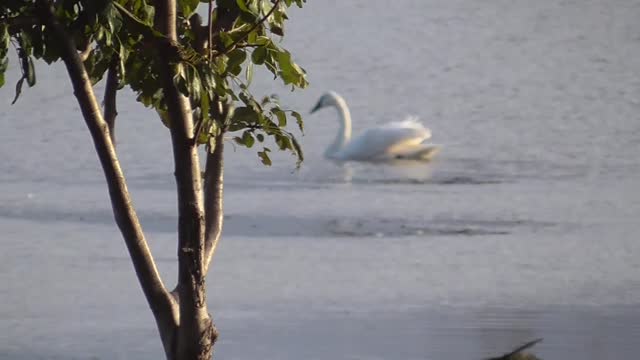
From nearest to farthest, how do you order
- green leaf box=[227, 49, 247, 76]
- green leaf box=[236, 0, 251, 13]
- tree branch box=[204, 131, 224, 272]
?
green leaf box=[236, 0, 251, 13] < green leaf box=[227, 49, 247, 76] < tree branch box=[204, 131, 224, 272]

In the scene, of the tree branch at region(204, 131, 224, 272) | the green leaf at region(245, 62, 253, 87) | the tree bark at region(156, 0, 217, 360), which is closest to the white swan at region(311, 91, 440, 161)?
the tree branch at region(204, 131, 224, 272)

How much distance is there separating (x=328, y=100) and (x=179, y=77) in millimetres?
12451

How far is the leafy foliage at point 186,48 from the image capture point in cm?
432

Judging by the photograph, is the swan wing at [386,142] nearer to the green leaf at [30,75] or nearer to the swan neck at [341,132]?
the swan neck at [341,132]

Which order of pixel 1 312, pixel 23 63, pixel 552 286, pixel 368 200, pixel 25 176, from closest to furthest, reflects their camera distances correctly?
pixel 23 63 < pixel 1 312 < pixel 552 286 < pixel 368 200 < pixel 25 176

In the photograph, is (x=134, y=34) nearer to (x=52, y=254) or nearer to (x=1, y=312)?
(x=1, y=312)

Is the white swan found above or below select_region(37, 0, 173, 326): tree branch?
above

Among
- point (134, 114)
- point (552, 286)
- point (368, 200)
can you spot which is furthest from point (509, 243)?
point (134, 114)

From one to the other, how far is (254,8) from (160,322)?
1.18 m

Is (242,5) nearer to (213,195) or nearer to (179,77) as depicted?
(179,77)

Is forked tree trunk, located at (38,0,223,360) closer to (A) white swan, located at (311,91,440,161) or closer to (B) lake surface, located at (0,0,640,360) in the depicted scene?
(B) lake surface, located at (0,0,640,360)

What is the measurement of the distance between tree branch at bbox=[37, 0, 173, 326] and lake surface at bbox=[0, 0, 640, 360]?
2.49m

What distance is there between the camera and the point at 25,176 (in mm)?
13477

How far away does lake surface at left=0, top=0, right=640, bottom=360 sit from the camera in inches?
313
